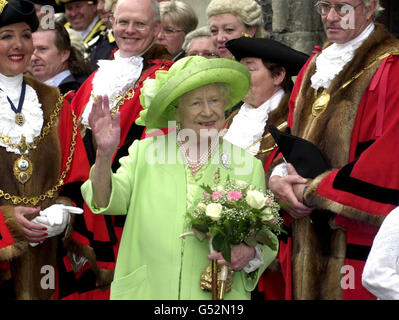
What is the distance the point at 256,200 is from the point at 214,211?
203 millimetres

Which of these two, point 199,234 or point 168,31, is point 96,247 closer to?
point 199,234

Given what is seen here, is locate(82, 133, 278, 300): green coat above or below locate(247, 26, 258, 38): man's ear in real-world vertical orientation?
below

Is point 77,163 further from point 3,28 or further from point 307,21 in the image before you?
point 307,21

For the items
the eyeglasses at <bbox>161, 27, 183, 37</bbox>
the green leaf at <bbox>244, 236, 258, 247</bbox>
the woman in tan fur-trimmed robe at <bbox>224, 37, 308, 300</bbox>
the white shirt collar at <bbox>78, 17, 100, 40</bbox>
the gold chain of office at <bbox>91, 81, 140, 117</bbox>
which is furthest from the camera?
the white shirt collar at <bbox>78, 17, 100, 40</bbox>

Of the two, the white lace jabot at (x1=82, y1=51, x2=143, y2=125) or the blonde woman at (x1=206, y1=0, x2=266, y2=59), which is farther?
the blonde woman at (x1=206, y1=0, x2=266, y2=59)

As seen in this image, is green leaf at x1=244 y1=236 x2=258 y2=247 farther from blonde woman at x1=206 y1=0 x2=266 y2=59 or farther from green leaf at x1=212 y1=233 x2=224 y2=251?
blonde woman at x1=206 y1=0 x2=266 y2=59

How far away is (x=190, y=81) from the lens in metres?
4.53

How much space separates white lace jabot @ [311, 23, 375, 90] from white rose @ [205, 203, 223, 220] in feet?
5.02

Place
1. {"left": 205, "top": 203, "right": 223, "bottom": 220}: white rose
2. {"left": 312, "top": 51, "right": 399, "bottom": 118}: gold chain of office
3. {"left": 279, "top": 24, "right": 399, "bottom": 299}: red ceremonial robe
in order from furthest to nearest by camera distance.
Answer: {"left": 312, "top": 51, "right": 399, "bottom": 118}: gold chain of office → {"left": 279, "top": 24, "right": 399, "bottom": 299}: red ceremonial robe → {"left": 205, "top": 203, "right": 223, "bottom": 220}: white rose

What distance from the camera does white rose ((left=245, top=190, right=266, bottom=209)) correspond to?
431 centimetres

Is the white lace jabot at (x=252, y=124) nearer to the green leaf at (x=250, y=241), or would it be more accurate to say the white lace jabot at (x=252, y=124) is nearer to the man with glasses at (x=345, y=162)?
the man with glasses at (x=345, y=162)

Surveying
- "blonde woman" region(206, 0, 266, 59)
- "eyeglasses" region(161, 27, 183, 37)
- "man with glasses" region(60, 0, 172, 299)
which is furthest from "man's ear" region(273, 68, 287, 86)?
"eyeglasses" region(161, 27, 183, 37)

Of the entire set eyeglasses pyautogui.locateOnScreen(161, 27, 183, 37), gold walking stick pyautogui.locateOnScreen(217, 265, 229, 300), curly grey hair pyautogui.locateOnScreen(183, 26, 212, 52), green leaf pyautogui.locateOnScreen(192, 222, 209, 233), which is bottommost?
gold walking stick pyautogui.locateOnScreen(217, 265, 229, 300)
